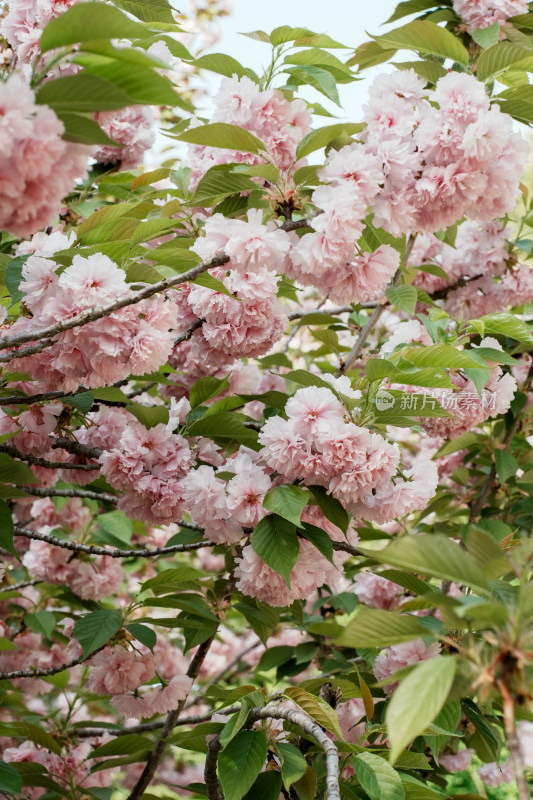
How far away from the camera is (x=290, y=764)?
1275mm

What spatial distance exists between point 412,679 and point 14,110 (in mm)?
695

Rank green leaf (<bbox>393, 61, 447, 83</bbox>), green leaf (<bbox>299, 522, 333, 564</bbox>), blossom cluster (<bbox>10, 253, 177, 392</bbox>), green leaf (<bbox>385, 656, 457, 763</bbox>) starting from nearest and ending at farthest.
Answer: green leaf (<bbox>385, 656, 457, 763</bbox>)
blossom cluster (<bbox>10, 253, 177, 392</bbox>)
green leaf (<bbox>299, 522, 333, 564</bbox>)
green leaf (<bbox>393, 61, 447, 83</bbox>)

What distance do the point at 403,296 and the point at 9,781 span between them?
4.73 ft

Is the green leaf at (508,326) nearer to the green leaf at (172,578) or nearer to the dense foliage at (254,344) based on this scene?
the dense foliage at (254,344)

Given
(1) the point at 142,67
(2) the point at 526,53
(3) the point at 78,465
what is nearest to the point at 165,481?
(3) the point at 78,465

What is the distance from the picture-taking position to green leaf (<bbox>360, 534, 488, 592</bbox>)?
2.35ft

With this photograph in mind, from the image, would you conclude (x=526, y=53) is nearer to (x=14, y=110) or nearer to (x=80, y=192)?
(x=14, y=110)

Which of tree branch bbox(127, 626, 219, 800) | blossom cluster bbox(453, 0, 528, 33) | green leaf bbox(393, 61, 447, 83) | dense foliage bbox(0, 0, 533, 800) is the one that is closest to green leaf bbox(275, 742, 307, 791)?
dense foliage bbox(0, 0, 533, 800)

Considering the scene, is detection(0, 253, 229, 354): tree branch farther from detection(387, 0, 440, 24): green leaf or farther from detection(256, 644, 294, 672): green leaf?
detection(256, 644, 294, 672): green leaf

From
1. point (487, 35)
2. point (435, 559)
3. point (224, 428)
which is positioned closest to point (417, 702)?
point (435, 559)

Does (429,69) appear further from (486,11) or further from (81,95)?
(81,95)

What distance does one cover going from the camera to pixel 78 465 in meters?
1.80

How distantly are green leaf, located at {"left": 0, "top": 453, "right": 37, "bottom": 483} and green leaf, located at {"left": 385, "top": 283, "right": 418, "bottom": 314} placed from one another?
3.26 feet

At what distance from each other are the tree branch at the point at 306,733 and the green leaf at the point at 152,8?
1.39 meters
